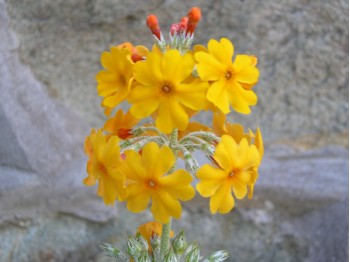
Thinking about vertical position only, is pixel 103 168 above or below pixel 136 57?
below

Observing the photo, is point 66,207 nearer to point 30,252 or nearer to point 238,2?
point 30,252

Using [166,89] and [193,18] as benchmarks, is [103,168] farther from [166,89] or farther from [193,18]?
[193,18]

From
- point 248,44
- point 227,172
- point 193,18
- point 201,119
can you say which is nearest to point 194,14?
point 193,18

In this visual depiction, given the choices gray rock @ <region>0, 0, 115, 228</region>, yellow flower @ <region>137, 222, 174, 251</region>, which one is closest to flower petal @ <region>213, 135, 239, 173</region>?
yellow flower @ <region>137, 222, 174, 251</region>

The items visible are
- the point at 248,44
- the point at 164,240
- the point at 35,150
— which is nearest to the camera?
the point at 164,240

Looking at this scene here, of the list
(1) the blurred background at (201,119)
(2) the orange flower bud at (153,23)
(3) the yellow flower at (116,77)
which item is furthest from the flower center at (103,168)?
(1) the blurred background at (201,119)

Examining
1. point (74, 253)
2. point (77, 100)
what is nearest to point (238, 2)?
point (77, 100)

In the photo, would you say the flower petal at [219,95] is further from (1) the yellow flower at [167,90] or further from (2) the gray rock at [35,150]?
(2) the gray rock at [35,150]

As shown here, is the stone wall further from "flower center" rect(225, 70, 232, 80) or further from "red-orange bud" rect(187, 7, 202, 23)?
"flower center" rect(225, 70, 232, 80)
